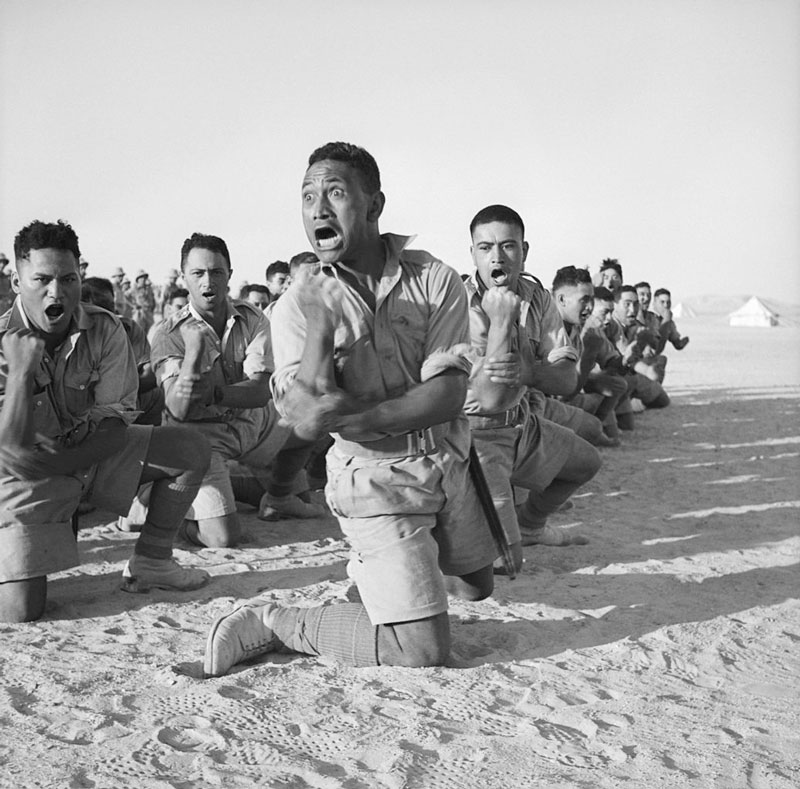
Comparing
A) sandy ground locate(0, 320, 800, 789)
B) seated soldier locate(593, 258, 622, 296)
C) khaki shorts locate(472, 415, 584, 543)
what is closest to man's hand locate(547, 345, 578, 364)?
khaki shorts locate(472, 415, 584, 543)

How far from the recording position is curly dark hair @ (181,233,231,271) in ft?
→ 18.5

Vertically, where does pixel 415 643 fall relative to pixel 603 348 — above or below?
below

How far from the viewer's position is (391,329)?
3.38 m

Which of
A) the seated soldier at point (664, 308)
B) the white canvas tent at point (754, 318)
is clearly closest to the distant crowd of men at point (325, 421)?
the seated soldier at point (664, 308)

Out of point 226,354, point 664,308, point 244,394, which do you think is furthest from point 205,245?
point 664,308

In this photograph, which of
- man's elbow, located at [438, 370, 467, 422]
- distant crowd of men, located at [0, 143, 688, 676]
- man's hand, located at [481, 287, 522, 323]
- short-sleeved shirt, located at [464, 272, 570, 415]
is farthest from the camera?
short-sleeved shirt, located at [464, 272, 570, 415]

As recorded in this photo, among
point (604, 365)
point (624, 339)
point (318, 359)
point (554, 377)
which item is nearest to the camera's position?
point (318, 359)

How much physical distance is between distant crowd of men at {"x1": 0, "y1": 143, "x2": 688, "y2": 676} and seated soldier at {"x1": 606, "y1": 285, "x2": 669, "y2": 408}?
5.17 meters

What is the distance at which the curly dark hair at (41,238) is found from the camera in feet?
13.5

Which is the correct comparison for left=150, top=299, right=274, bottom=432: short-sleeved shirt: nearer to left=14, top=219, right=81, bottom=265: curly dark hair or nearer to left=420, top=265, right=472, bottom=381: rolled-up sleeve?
left=14, top=219, right=81, bottom=265: curly dark hair

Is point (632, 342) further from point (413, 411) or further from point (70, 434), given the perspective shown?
point (413, 411)

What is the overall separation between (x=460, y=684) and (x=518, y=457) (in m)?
1.81

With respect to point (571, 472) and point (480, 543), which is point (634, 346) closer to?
point (571, 472)

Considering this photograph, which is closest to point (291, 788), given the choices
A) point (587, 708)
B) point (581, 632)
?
point (587, 708)
